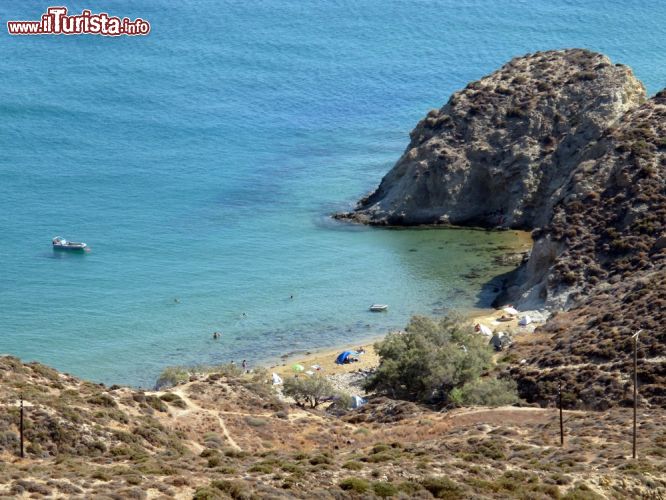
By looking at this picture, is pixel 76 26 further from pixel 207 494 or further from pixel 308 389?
pixel 207 494

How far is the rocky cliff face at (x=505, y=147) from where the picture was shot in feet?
306

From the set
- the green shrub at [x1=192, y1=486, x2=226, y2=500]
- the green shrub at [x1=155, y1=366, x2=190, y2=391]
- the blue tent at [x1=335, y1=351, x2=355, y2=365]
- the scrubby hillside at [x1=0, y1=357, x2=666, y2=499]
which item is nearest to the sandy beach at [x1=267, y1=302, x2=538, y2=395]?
the blue tent at [x1=335, y1=351, x2=355, y2=365]

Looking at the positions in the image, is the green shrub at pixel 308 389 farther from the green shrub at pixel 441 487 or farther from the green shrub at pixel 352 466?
the green shrub at pixel 441 487

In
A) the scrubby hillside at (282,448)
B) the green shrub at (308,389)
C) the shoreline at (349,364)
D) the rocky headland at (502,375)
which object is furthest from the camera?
the shoreline at (349,364)

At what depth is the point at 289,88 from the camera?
139m

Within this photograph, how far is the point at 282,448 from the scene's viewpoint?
5075 cm

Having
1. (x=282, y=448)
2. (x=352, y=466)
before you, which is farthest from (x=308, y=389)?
(x=352, y=466)

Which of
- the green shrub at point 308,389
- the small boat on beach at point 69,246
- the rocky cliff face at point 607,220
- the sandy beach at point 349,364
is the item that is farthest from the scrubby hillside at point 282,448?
the small boat on beach at point 69,246

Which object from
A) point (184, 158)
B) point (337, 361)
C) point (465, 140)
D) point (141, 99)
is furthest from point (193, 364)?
point (141, 99)

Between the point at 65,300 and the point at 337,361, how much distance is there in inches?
855

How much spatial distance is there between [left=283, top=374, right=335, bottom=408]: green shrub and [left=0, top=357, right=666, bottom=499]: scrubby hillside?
370cm

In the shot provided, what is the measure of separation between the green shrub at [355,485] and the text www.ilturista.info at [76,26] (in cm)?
12260

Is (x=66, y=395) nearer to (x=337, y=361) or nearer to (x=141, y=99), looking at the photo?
(x=337, y=361)

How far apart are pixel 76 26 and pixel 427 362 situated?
10606cm
